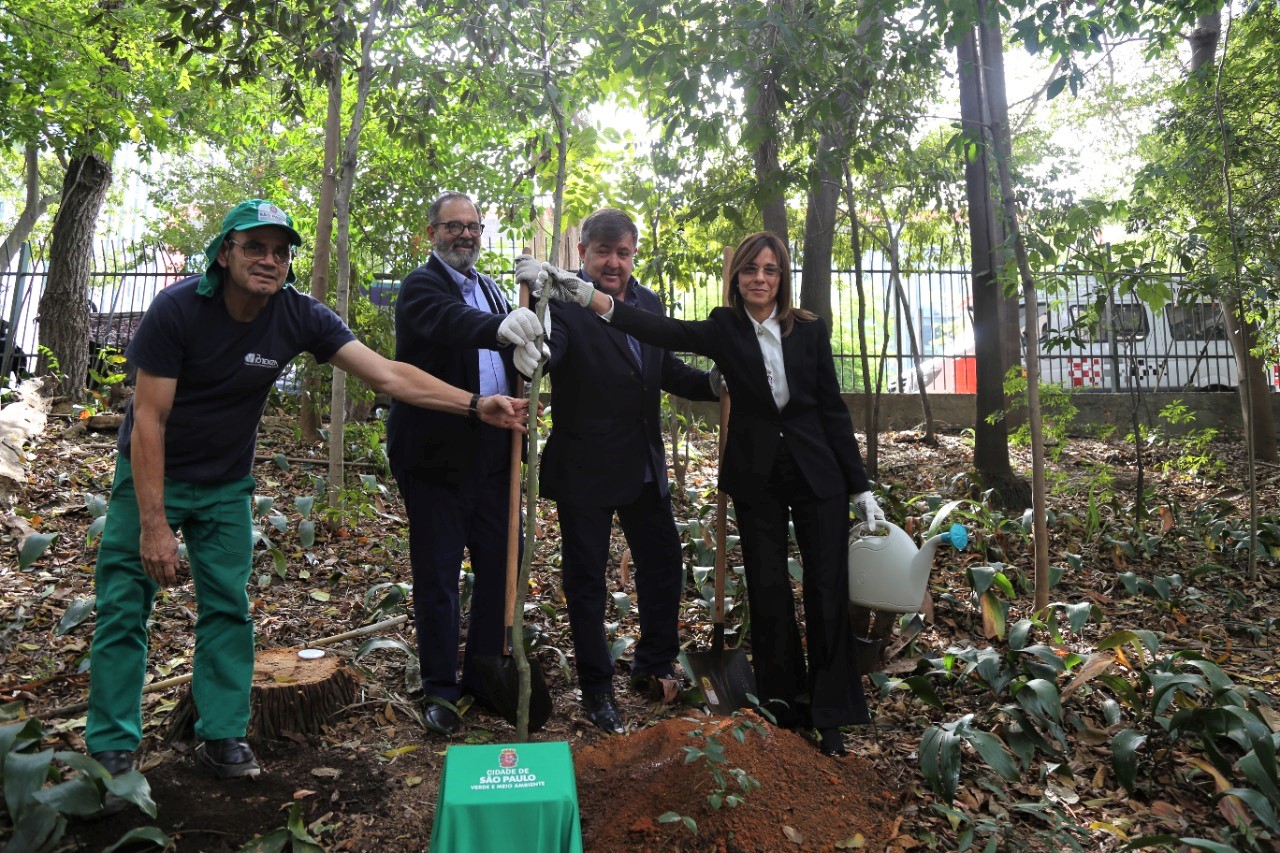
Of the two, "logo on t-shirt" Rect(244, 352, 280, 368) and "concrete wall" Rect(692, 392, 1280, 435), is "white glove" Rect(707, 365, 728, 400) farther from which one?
"concrete wall" Rect(692, 392, 1280, 435)

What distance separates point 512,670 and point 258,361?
1.44 meters

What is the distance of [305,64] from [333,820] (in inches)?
160

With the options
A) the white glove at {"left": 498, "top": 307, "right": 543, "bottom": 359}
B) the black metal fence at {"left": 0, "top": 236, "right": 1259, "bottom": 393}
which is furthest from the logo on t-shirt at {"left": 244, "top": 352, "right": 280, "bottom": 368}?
the black metal fence at {"left": 0, "top": 236, "right": 1259, "bottom": 393}

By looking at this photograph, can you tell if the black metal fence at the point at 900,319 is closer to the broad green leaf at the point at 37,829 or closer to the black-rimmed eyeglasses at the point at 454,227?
the black-rimmed eyeglasses at the point at 454,227

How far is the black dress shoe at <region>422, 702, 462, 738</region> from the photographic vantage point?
3596 mm

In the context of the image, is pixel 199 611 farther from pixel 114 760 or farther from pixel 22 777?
pixel 22 777

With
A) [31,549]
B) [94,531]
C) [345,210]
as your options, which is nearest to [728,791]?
[31,549]

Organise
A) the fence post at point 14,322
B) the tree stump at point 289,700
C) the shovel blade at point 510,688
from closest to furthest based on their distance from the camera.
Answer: the tree stump at point 289,700 → the shovel blade at point 510,688 → the fence post at point 14,322

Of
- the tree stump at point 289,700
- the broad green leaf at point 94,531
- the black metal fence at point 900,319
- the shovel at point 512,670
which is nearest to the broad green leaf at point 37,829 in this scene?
the tree stump at point 289,700

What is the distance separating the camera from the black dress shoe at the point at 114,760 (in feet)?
9.32

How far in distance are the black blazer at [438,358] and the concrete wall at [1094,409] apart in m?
7.58

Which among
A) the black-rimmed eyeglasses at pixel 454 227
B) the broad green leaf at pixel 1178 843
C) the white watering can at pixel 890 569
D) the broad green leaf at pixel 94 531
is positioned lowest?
the broad green leaf at pixel 1178 843

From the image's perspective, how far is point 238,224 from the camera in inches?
116

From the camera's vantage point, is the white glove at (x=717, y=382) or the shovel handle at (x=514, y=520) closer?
the shovel handle at (x=514, y=520)
